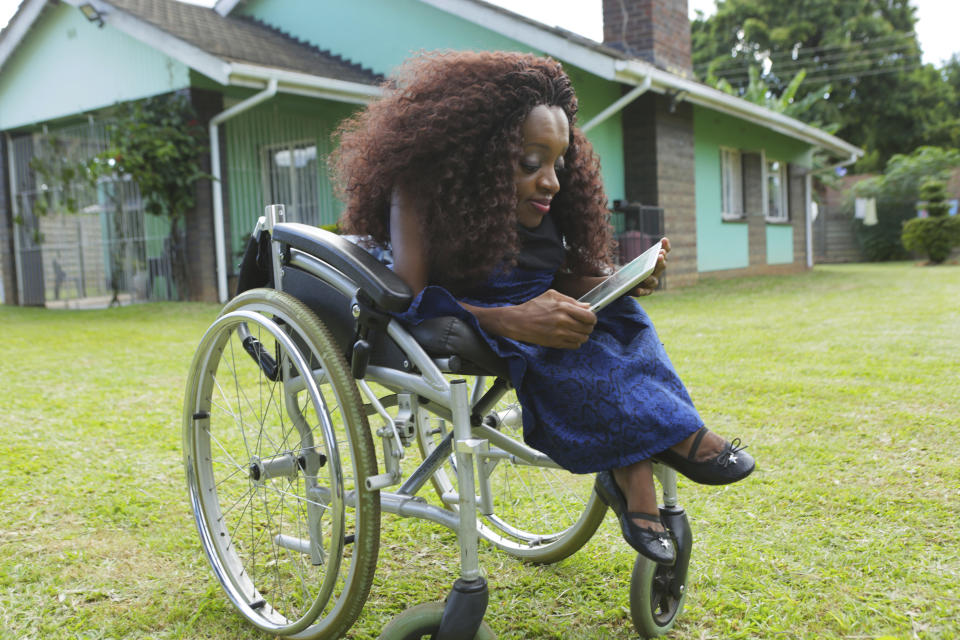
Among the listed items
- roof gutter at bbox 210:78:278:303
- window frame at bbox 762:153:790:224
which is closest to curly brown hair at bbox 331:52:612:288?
roof gutter at bbox 210:78:278:303

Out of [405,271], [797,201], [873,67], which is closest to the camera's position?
[405,271]

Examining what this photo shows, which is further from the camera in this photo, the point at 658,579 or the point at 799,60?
the point at 799,60

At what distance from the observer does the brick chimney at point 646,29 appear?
1143cm

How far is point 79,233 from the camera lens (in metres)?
10.9

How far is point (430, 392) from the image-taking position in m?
1.57

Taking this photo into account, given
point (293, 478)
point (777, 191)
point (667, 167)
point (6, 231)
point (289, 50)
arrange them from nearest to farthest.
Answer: point (293, 478), point (667, 167), point (289, 50), point (6, 231), point (777, 191)

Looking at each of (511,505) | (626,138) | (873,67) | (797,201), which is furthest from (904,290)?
(873,67)

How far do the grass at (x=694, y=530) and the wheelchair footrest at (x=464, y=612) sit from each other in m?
0.43

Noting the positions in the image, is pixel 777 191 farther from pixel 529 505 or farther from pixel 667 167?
pixel 529 505

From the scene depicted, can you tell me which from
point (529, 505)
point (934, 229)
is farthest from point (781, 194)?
point (529, 505)

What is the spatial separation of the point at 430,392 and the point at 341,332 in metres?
0.34

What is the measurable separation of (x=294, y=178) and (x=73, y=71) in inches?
128

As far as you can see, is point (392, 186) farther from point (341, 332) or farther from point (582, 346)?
point (582, 346)

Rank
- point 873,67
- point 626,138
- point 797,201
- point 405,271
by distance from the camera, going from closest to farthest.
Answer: point 405,271 → point 626,138 → point 797,201 → point 873,67
